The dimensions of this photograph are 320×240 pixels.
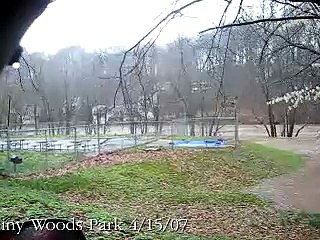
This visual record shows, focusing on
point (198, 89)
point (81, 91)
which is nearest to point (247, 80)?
point (198, 89)

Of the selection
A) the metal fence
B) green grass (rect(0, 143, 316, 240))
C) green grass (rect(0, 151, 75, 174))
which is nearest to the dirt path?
green grass (rect(0, 143, 316, 240))

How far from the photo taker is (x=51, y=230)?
3.90ft

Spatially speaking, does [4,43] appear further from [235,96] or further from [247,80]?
[247,80]

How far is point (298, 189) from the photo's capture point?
8.46 meters

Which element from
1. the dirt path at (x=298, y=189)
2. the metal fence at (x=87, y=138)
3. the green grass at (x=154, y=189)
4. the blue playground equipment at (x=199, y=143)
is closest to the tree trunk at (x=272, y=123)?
the metal fence at (x=87, y=138)

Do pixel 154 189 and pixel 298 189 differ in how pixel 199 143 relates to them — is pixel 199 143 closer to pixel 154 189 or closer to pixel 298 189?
pixel 298 189

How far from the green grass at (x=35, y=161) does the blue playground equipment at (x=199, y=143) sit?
3.51 m

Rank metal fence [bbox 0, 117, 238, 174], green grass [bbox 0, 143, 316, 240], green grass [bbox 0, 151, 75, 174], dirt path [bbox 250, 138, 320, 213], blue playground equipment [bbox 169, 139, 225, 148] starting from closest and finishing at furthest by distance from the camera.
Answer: green grass [bbox 0, 143, 316, 240]
dirt path [bbox 250, 138, 320, 213]
green grass [bbox 0, 151, 75, 174]
metal fence [bbox 0, 117, 238, 174]
blue playground equipment [bbox 169, 139, 225, 148]

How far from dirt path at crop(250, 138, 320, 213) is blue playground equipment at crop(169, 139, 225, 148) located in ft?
8.23

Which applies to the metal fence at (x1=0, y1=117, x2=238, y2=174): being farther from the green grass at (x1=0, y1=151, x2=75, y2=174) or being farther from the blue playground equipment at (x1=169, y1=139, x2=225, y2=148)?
the blue playground equipment at (x1=169, y1=139, x2=225, y2=148)

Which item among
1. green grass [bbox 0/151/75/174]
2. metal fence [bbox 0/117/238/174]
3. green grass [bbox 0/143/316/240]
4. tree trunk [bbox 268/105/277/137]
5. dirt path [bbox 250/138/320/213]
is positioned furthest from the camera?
tree trunk [bbox 268/105/277/137]

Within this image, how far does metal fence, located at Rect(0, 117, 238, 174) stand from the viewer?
9.97 meters

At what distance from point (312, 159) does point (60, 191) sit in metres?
7.50

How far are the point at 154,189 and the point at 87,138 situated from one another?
4.60m
